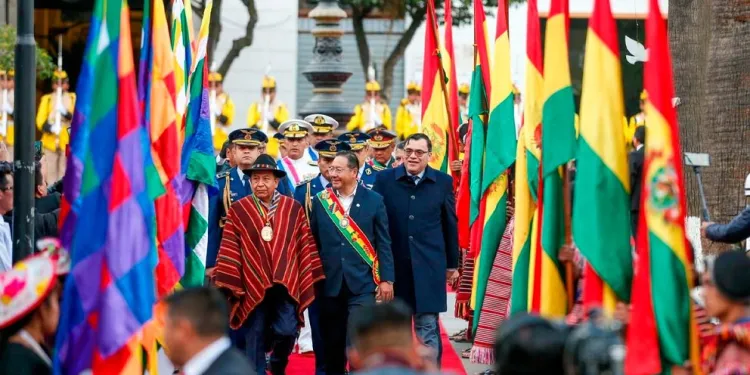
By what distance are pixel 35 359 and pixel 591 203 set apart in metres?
2.97

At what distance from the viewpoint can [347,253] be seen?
1062cm

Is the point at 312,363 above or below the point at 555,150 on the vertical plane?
below

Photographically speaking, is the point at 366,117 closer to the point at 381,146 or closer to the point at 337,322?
the point at 381,146

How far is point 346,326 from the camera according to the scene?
1070 cm

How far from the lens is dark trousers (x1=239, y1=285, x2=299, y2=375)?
10.3m

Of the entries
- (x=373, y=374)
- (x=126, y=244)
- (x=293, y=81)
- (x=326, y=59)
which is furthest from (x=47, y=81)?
(x=373, y=374)

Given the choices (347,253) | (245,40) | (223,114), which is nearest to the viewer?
(347,253)

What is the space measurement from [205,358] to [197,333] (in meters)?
0.11

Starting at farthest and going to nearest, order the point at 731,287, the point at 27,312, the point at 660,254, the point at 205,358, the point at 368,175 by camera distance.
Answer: the point at 368,175
the point at 660,254
the point at 27,312
the point at 731,287
the point at 205,358

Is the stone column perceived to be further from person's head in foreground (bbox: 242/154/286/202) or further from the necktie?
person's head in foreground (bbox: 242/154/286/202)

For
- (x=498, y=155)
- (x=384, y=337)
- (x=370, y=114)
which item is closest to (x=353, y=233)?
(x=498, y=155)

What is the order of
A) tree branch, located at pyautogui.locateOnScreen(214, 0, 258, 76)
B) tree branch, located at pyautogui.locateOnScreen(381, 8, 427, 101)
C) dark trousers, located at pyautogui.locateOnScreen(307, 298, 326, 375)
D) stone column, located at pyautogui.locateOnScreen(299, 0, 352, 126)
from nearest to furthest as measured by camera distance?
dark trousers, located at pyautogui.locateOnScreen(307, 298, 326, 375) → stone column, located at pyautogui.locateOnScreen(299, 0, 352, 126) → tree branch, located at pyautogui.locateOnScreen(214, 0, 258, 76) → tree branch, located at pyautogui.locateOnScreen(381, 8, 427, 101)

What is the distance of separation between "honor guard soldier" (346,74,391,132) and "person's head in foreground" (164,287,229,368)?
2361cm

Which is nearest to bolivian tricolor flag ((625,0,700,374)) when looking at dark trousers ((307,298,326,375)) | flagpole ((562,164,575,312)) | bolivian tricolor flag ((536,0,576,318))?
flagpole ((562,164,575,312))
